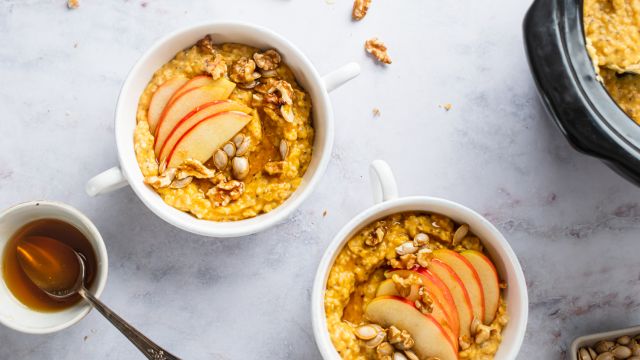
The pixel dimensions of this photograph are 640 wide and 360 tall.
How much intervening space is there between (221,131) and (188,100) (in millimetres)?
115

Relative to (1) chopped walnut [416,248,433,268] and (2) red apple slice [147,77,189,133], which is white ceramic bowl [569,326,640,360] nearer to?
(1) chopped walnut [416,248,433,268]

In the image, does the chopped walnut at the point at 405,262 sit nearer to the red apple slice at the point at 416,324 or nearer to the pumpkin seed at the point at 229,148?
the red apple slice at the point at 416,324

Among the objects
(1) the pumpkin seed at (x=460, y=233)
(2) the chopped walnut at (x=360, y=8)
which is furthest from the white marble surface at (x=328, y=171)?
(1) the pumpkin seed at (x=460, y=233)

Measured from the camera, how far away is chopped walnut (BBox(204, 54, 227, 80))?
6.49 feet

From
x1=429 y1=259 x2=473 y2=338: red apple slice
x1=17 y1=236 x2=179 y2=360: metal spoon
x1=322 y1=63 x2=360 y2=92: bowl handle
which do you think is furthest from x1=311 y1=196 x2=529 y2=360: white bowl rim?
x1=17 y1=236 x2=179 y2=360: metal spoon

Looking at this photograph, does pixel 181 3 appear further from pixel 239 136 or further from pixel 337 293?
pixel 337 293

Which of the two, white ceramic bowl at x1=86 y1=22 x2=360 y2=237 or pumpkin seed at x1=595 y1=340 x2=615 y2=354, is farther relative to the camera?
pumpkin seed at x1=595 y1=340 x2=615 y2=354

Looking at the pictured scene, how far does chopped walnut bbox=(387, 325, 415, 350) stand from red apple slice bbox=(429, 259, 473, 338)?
145 millimetres

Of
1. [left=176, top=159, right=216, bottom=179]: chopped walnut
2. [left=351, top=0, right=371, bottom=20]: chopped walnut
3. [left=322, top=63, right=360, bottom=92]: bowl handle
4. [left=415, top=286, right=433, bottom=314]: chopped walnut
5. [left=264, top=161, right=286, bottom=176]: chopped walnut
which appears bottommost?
[left=415, top=286, right=433, bottom=314]: chopped walnut

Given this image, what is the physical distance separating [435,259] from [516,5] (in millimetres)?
817

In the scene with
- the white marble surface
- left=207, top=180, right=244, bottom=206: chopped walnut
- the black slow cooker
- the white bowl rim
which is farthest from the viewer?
the white marble surface

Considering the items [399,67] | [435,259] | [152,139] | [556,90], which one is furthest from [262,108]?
[556,90]

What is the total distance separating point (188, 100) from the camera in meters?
1.98

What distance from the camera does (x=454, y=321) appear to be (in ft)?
6.51
